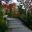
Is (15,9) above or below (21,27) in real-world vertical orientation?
above

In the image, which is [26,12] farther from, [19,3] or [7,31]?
[7,31]

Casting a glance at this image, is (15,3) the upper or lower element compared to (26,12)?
upper

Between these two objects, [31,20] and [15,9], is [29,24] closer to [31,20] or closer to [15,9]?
[31,20]

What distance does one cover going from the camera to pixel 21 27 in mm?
1300

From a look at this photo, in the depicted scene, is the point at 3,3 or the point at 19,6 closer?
the point at 3,3

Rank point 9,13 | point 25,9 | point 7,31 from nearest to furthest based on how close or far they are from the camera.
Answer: point 7,31 → point 9,13 → point 25,9

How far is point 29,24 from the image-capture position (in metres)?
1.30

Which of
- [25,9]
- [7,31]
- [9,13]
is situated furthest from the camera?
[25,9]

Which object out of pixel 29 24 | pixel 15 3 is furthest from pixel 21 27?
pixel 15 3

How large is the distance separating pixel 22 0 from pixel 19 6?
10cm

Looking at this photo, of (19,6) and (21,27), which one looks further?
(19,6)

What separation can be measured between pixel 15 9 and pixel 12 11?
0.07 meters

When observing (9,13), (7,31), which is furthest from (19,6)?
(7,31)

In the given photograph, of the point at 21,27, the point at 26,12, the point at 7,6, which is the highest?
the point at 7,6
